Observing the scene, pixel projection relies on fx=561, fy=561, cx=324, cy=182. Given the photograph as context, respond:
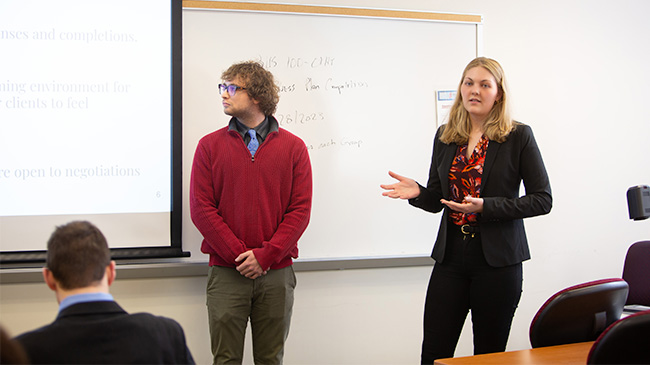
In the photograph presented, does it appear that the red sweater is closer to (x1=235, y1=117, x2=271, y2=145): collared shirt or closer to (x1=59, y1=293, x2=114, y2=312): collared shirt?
(x1=235, y1=117, x2=271, y2=145): collared shirt

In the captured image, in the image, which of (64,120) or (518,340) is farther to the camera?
(518,340)

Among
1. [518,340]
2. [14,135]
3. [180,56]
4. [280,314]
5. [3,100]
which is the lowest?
[518,340]

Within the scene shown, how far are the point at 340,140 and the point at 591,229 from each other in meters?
1.75

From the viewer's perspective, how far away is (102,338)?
1.16 meters

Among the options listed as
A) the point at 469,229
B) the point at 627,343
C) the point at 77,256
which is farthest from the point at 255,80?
the point at 627,343

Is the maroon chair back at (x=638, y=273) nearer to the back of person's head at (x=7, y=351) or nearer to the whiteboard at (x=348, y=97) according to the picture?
the whiteboard at (x=348, y=97)

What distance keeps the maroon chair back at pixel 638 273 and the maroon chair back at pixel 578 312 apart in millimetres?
1647

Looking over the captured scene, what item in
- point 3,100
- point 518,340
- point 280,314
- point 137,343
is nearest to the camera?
point 137,343

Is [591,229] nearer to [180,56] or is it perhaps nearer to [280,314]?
[280,314]

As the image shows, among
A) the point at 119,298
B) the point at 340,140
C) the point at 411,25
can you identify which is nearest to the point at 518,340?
the point at 340,140

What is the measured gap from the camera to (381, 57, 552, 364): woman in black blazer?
7.29 ft

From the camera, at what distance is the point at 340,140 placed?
3.15 m

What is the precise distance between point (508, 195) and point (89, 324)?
67.4 inches

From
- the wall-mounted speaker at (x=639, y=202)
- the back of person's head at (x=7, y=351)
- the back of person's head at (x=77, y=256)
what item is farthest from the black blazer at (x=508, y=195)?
the back of person's head at (x=7, y=351)
